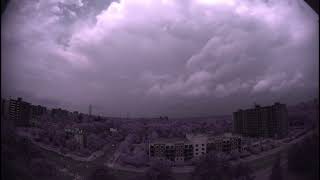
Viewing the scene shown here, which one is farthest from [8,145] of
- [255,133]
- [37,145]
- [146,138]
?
[255,133]

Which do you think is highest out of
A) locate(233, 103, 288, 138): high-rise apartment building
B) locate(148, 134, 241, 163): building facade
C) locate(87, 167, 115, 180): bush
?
locate(233, 103, 288, 138): high-rise apartment building

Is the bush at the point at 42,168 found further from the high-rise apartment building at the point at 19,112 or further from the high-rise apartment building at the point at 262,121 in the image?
the high-rise apartment building at the point at 262,121

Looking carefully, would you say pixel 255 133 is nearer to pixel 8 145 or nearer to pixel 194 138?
pixel 194 138

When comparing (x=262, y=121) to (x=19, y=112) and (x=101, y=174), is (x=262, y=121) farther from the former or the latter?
(x=19, y=112)

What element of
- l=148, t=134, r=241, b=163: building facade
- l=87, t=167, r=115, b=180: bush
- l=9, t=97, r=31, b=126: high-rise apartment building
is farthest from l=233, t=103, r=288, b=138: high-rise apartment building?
l=9, t=97, r=31, b=126: high-rise apartment building

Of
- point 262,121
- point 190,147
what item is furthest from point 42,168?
point 262,121

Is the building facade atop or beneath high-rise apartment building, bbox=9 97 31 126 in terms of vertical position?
beneath

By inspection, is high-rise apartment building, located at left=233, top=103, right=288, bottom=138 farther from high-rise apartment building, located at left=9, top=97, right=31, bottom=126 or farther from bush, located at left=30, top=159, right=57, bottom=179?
high-rise apartment building, located at left=9, top=97, right=31, bottom=126

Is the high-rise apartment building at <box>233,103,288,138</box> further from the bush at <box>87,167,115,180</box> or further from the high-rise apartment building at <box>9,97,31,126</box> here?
the high-rise apartment building at <box>9,97,31,126</box>
